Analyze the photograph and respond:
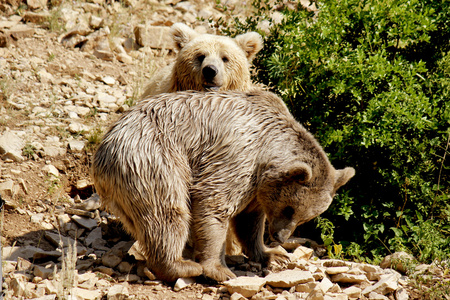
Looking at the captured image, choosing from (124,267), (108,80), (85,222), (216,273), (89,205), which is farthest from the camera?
(108,80)

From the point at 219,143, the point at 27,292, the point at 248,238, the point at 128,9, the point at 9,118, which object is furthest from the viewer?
the point at 128,9

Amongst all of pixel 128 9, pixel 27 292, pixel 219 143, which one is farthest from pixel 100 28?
pixel 27 292

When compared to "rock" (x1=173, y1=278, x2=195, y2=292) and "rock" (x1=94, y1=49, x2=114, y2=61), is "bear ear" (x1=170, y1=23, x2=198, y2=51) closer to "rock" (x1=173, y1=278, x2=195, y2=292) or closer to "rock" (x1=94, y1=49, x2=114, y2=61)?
"rock" (x1=94, y1=49, x2=114, y2=61)

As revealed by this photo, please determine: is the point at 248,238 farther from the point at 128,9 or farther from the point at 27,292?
the point at 128,9

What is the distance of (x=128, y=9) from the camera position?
10.4 metres

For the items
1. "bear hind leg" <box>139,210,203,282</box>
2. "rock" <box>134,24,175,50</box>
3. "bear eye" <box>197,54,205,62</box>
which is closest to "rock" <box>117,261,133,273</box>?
"bear hind leg" <box>139,210,203,282</box>

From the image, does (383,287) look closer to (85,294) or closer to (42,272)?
(85,294)

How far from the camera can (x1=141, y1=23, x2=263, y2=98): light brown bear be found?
6497mm

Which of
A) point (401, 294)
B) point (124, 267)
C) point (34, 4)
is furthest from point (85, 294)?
point (34, 4)

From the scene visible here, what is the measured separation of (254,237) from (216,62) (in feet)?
7.19

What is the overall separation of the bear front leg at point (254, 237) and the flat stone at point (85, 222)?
66.3 inches

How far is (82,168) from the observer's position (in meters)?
6.99

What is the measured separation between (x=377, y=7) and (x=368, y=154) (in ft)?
5.35

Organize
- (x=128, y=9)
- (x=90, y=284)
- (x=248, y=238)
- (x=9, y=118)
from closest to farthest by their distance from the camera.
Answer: (x=90, y=284)
(x=248, y=238)
(x=9, y=118)
(x=128, y=9)
